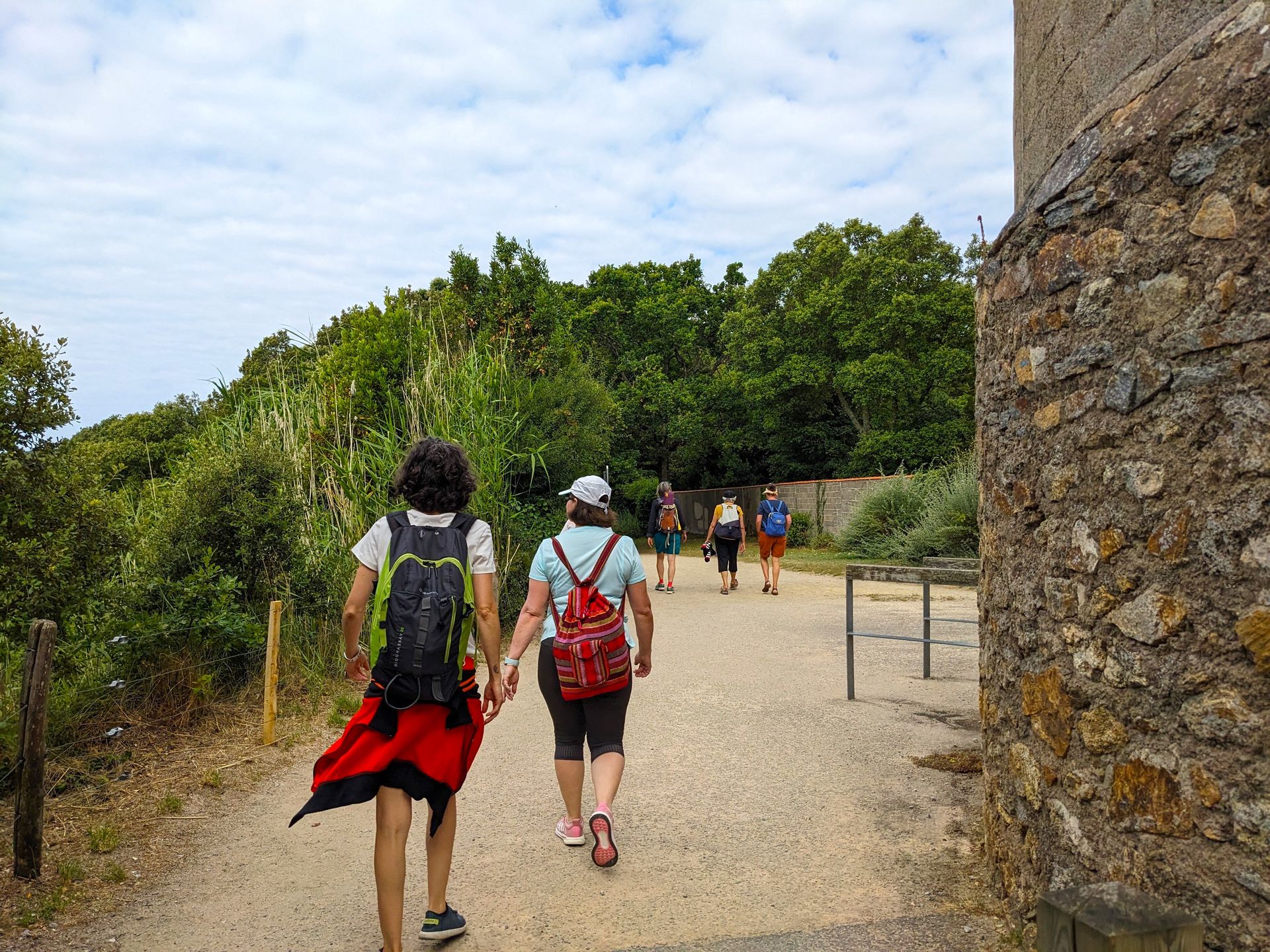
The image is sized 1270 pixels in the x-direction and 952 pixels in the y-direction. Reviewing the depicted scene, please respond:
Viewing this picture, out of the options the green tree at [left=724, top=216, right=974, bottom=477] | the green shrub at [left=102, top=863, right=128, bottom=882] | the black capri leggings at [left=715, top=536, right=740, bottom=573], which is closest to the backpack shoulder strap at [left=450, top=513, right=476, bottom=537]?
the green shrub at [left=102, top=863, right=128, bottom=882]

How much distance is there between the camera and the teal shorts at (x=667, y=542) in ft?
48.0

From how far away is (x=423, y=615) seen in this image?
10.4 ft

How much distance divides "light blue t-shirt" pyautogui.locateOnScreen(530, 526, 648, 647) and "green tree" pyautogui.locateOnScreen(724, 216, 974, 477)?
83.5ft

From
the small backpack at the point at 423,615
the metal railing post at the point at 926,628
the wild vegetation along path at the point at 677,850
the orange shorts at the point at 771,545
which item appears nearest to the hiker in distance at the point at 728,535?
the orange shorts at the point at 771,545

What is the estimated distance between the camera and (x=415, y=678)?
320 centimetres

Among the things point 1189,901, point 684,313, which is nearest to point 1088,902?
point 1189,901

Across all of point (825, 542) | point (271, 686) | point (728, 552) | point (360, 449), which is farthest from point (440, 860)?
point (825, 542)

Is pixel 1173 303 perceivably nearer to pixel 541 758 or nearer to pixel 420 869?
pixel 420 869

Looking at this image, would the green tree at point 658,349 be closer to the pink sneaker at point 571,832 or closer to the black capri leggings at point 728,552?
the black capri leggings at point 728,552

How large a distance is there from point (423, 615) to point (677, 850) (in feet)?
6.27

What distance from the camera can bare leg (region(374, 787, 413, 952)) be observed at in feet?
10.4

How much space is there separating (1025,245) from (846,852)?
268cm

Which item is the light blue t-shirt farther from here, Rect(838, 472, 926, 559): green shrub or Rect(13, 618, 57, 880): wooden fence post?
Rect(838, 472, 926, 559): green shrub

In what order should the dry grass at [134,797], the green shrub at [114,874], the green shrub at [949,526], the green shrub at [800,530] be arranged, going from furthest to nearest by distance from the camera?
the green shrub at [800,530] < the green shrub at [949,526] < the green shrub at [114,874] < the dry grass at [134,797]
